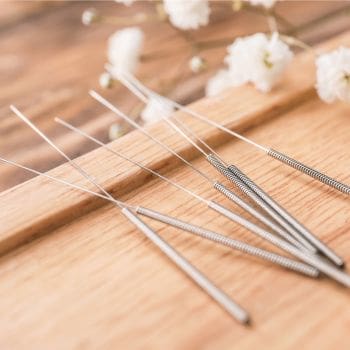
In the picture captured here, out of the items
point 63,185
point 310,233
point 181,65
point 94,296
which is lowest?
point 310,233

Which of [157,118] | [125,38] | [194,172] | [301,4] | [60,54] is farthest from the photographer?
[301,4]

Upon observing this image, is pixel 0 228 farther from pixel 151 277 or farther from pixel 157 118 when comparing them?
pixel 157 118

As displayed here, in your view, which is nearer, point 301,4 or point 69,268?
point 69,268

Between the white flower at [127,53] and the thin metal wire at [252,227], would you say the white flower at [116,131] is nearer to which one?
the white flower at [127,53]

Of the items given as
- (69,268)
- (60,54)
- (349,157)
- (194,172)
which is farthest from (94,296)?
(60,54)

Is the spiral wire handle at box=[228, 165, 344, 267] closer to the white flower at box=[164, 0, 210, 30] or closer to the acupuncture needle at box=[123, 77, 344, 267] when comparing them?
the acupuncture needle at box=[123, 77, 344, 267]
